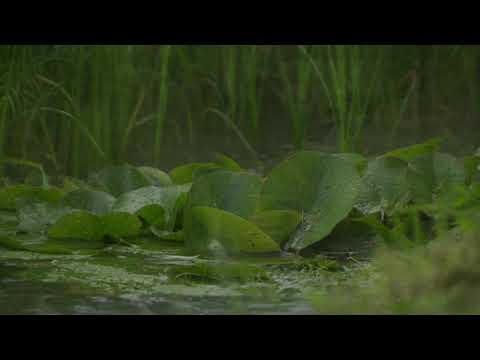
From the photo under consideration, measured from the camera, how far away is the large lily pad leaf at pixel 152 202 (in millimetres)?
2309

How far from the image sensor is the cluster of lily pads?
2.08m

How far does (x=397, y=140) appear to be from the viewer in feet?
12.9

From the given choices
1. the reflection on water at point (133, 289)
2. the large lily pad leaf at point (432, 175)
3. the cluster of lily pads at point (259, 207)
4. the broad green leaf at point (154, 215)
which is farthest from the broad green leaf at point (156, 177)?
the large lily pad leaf at point (432, 175)

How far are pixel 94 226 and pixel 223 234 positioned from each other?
38 centimetres

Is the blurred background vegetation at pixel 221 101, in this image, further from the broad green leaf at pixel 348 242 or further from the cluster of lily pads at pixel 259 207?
the broad green leaf at pixel 348 242

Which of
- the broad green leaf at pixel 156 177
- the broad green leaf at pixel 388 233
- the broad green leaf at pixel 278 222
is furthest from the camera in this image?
the broad green leaf at pixel 156 177

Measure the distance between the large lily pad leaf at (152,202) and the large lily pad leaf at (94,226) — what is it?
5 centimetres

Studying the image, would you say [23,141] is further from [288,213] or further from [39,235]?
[288,213]

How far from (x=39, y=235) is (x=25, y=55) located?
1.19m

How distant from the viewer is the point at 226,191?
2209 millimetres

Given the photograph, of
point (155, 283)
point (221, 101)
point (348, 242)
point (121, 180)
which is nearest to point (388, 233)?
point (348, 242)

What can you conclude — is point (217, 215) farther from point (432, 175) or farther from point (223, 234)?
point (432, 175)

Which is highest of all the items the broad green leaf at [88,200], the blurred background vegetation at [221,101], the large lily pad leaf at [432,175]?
the blurred background vegetation at [221,101]

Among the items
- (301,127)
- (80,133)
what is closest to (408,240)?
(301,127)
